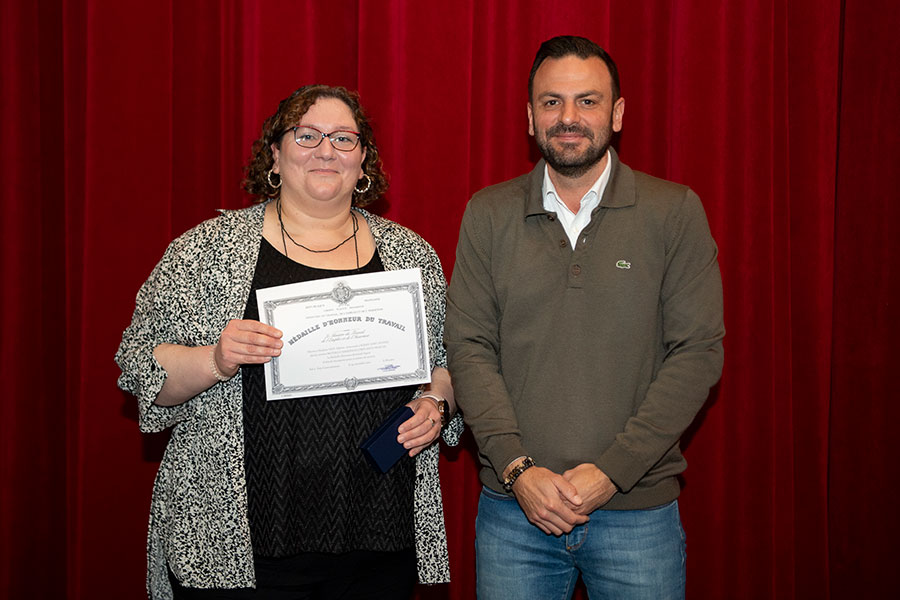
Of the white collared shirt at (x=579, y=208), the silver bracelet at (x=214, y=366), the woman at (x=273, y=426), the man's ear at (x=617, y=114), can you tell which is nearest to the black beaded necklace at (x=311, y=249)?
the woman at (x=273, y=426)

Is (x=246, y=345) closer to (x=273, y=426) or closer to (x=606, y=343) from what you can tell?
(x=273, y=426)

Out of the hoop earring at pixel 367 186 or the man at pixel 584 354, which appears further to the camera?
the hoop earring at pixel 367 186

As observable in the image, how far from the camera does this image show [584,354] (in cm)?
190

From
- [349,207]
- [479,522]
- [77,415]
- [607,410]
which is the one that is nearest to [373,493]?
[479,522]

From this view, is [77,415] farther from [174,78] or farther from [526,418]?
[526,418]

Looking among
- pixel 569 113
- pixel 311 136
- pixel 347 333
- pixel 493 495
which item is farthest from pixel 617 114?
pixel 493 495

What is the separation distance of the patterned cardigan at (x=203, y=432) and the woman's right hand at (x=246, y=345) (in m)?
0.11

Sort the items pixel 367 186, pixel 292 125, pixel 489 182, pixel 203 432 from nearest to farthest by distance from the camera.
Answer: pixel 203 432 → pixel 292 125 → pixel 367 186 → pixel 489 182

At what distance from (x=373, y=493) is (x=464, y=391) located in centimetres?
34

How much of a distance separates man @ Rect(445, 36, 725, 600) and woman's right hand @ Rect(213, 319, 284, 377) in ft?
1.51

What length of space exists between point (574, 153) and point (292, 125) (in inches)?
28.8

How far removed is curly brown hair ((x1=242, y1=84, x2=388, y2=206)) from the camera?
2.07 m

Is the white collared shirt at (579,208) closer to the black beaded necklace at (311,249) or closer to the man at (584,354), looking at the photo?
the man at (584,354)

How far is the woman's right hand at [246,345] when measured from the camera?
1.83 meters
